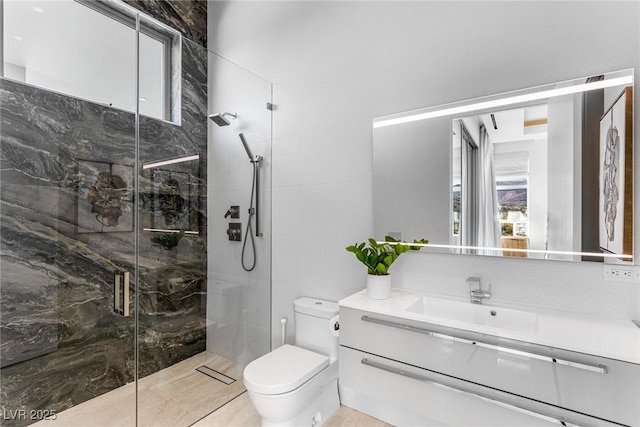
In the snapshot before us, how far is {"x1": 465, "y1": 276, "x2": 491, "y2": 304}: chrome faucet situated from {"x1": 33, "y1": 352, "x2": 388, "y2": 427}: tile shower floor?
94cm

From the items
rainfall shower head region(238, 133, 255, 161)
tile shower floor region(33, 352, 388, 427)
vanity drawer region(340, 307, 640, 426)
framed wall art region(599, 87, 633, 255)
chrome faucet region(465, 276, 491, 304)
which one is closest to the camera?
vanity drawer region(340, 307, 640, 426)

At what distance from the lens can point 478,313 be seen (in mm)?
1588

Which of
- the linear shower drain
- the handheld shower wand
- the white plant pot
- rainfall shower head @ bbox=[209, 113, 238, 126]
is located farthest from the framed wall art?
the linear shower drain

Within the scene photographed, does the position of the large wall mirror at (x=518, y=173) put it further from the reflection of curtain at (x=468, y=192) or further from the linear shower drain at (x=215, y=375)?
the linear shower drain at (x=215, y=375)

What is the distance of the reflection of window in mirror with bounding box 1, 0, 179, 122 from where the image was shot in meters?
1.84

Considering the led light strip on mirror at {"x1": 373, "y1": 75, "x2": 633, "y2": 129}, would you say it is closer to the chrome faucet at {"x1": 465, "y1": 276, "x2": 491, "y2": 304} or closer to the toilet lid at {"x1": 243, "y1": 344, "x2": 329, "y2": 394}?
the chrome faucet at {"x1": 465, "y1": 276, "x2": 491, "y2": 304}

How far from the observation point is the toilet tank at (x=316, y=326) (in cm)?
198

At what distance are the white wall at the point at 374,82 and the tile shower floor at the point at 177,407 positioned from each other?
61 cm

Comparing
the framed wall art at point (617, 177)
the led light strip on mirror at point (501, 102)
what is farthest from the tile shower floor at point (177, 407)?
the led light strip on mirror at point (501, 102)

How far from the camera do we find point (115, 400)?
2039mm

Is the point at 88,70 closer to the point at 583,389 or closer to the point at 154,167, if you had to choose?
the point at 154,167

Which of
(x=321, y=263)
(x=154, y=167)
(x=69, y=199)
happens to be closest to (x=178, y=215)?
(x=154, y=167)

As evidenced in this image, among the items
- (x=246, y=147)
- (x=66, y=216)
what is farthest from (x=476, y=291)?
(x=66, y=216)

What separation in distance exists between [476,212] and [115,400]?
2.43 metres
